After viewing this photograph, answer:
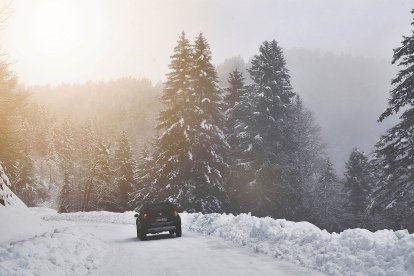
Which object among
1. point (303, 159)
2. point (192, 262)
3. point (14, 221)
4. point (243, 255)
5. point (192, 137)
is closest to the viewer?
point (192, 262)

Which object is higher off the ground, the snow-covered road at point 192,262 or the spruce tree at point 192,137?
the spruce tree at point 192,137

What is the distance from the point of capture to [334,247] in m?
10.6

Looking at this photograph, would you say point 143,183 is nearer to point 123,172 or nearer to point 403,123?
point 123,172

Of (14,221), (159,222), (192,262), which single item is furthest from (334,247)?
(14,221)

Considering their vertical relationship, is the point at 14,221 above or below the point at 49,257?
above

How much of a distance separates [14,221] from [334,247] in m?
16.2

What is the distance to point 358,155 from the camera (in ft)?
170

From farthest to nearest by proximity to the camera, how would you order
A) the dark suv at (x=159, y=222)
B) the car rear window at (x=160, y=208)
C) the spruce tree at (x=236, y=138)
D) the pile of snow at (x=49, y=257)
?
the spruce tree at (x=236, y=138)
the car rear window at (x=160, y=208)
the dark suv at (x=159, y=222)
the pile of snow at (x=49, y=257)

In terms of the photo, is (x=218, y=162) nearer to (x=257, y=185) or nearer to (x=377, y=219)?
(x=257, y=185)

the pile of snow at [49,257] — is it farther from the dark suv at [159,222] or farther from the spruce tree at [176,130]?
the spruce tree at [176,130]

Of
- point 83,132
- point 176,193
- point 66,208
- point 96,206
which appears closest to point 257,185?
point 176,193

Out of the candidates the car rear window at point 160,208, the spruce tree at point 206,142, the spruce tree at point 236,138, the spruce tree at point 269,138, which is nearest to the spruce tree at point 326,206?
the spruce tree at point 269,138

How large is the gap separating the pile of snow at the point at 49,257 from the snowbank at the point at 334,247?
4.86m

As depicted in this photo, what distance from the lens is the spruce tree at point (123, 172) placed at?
2547 inches
